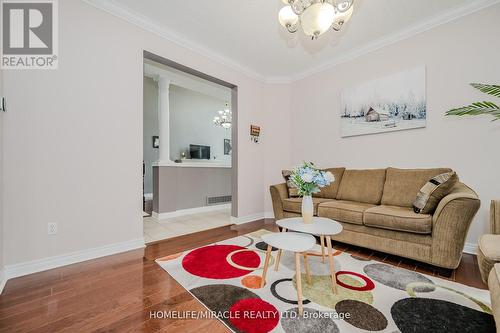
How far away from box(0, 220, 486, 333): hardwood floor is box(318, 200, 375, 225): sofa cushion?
1.29 ft

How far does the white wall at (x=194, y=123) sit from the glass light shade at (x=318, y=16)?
483 cm

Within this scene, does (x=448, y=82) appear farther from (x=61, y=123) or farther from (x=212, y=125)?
(x=212, y=125)

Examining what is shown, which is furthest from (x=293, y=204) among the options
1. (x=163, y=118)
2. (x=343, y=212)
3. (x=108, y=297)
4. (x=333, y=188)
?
(x=163, y=118)

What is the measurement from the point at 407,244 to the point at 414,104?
181 centimetres

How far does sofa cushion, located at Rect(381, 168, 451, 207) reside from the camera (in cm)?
257

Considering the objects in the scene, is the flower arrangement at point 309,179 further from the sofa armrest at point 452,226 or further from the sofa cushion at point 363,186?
the sofa cushion at point 363,186

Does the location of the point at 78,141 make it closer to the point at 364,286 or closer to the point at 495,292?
the point at 364,286

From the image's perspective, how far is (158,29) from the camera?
2822mm

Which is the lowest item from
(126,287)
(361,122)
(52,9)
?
(126,287)

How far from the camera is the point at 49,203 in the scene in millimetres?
2090

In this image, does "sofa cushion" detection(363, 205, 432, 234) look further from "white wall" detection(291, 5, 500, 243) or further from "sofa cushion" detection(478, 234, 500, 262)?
"white wall" detection(291, 5, 500, 243)

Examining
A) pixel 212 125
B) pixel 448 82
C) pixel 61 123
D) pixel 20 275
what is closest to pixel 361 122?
pixel 448 82

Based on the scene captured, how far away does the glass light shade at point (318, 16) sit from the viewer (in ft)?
5.36

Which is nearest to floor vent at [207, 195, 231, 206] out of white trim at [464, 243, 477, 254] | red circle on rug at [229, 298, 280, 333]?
red circle on rug at [229, 298, 280, 333]
